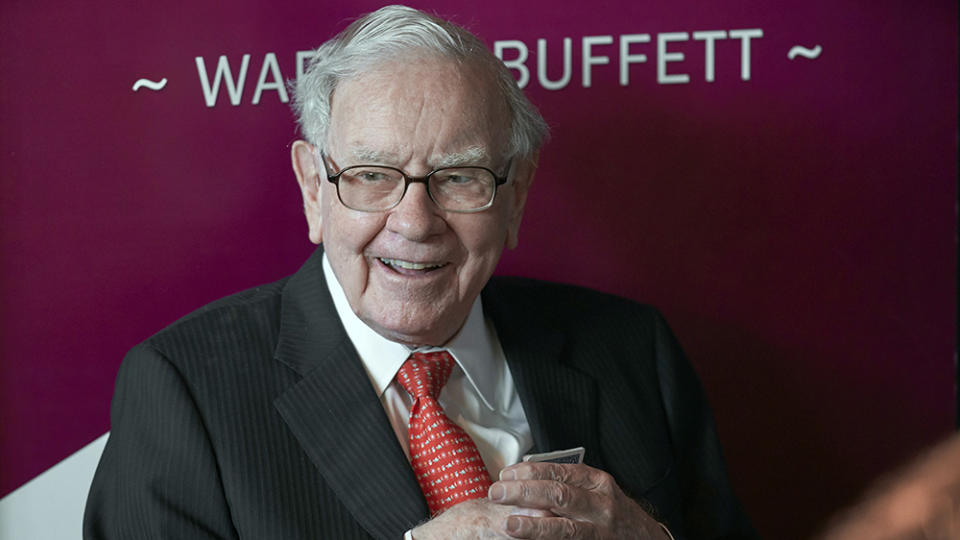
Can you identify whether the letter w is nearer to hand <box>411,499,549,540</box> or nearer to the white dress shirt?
the white dress shirt

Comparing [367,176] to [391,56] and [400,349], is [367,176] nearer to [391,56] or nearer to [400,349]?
[391,56]

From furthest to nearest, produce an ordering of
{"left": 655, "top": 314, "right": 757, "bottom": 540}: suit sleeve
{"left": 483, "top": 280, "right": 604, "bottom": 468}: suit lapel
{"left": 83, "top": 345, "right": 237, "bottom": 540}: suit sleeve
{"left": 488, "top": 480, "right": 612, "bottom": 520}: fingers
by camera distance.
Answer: {"left": 655, "top": 314, "right": 757, "bottom": 540}: suit sleeve → {"left": 483, "top": 280, "right": 604, "bottom": 468}: suit lapel → {"left": 83, "top": 345, "right": 237, "bottom": 540}: suit sleeve → {"left": 488, "top": 480, "right": 612, "bottom": 520}: fingers

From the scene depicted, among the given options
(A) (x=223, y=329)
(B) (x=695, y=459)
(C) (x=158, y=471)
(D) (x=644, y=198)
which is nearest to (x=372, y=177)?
(A) (x=223, y=329)

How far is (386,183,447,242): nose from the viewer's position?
1.66 meters

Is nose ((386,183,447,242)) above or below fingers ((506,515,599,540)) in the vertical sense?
above

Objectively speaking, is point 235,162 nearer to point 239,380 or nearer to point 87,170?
point 87,170

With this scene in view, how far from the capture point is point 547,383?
1.93 meters

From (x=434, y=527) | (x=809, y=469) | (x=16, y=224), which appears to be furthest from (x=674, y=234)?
(x=16, y=224)

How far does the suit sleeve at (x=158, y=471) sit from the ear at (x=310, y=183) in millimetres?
371

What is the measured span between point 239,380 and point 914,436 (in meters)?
1.60

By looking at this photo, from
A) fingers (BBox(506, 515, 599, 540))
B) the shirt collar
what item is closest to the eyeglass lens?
the shirt collar

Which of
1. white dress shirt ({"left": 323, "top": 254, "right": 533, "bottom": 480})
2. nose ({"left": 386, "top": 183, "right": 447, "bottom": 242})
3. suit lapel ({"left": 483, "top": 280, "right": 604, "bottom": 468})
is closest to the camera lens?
nose ({"left": 386, "top": 183, "right": 447, "bottom": 242})

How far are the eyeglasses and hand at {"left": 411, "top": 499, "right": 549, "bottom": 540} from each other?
20.5 inches

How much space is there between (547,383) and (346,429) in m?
0.45
